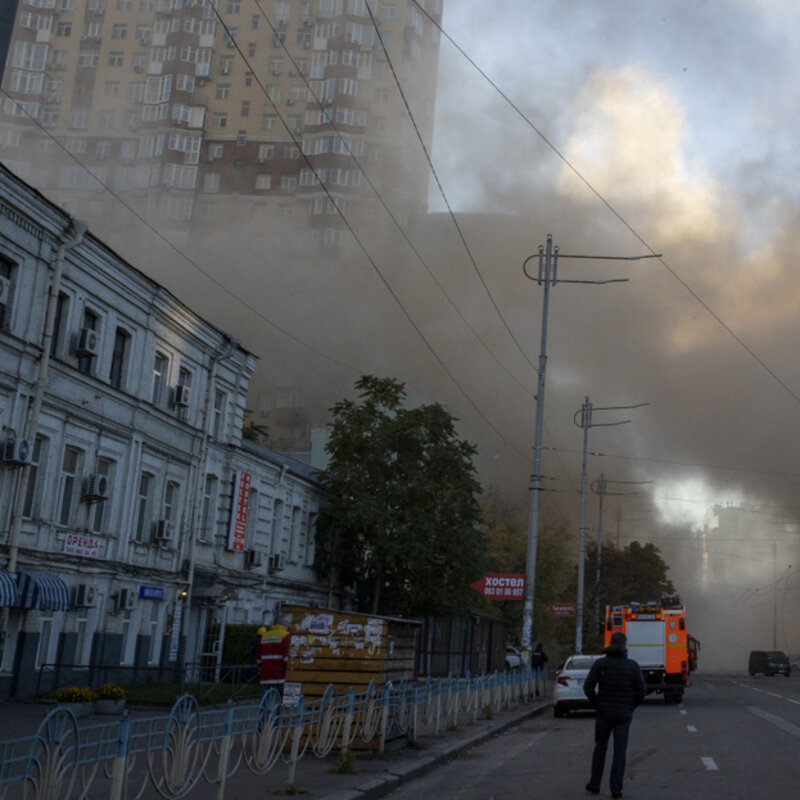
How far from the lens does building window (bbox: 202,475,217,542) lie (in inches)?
1281

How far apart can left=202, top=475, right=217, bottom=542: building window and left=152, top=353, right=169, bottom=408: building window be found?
4002 mm

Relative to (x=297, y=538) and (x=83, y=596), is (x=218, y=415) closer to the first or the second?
(x=297, y=538)

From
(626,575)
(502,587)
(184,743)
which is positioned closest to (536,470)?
(502,587)

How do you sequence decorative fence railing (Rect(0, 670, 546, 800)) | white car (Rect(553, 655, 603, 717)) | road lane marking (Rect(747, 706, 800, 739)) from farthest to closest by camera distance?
white car (Rect(553, 655, 603, 717)) → road lane marking (Rect(747, 706, 800, 739)) → decorative fence railing (Rect(0, 670, 546, 800))

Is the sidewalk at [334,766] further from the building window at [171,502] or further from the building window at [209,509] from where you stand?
the building window at [209,509]

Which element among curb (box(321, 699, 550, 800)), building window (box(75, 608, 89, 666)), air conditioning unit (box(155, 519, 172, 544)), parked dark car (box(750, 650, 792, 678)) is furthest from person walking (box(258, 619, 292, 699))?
parked dark car (box(750, 650, 792, 678))

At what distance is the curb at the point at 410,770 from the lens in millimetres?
11414

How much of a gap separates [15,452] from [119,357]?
610cm

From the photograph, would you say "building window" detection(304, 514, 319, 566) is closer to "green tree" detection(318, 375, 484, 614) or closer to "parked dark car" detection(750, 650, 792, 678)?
"green tree" detection(318, 375, 484, 614)

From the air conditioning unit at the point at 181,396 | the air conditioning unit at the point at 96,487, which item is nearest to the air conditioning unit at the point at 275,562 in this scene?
the air conditioning unit at the point at 181,396

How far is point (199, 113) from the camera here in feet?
308

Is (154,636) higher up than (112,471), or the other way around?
(112,471)

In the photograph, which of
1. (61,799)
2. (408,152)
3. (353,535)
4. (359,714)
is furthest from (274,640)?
(408,152)

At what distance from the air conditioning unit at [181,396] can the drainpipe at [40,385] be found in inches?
256
